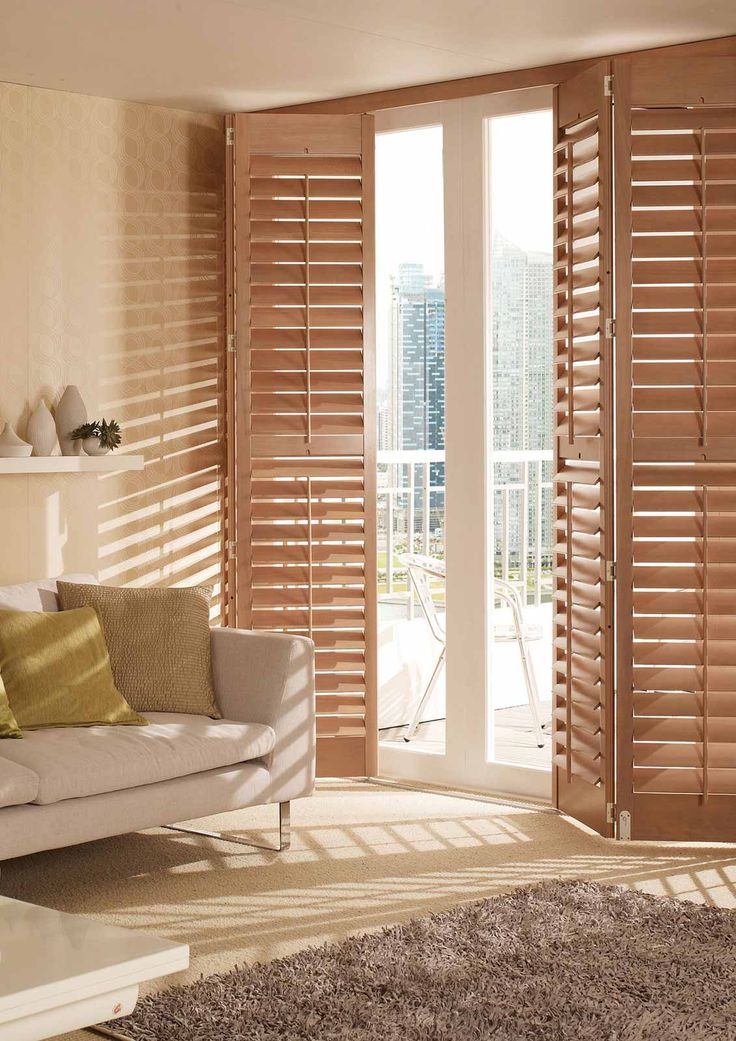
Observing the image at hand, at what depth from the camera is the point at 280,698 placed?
4.24 metres

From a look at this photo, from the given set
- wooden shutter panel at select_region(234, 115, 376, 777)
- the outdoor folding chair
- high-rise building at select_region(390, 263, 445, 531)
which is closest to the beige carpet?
the outdoor folding chair

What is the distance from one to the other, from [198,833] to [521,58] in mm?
2937

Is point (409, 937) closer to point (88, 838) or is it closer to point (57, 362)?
point (88, 838)

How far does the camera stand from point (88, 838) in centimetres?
370

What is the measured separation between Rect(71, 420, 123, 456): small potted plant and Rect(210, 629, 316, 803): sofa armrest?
3.62ft

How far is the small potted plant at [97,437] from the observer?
16.3ft

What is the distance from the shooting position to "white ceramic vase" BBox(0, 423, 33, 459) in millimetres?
4695

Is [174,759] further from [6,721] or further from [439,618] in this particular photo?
[439,618]

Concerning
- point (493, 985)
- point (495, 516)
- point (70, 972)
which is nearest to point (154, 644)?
point (495, 516)

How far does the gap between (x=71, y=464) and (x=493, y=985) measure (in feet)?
8.60

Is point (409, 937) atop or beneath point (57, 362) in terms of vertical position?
beneath

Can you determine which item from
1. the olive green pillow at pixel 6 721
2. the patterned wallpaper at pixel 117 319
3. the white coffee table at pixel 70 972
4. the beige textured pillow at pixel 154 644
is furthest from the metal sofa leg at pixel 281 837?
the white coffee table at pixel 70 972

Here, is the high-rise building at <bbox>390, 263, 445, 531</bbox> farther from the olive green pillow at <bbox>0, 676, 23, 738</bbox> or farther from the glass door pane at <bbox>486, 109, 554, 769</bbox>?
the olive green pillow at <bbox>0, 676, 23, 738</bbox>

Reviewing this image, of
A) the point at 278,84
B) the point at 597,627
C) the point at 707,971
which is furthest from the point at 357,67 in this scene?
the point at 707,971
